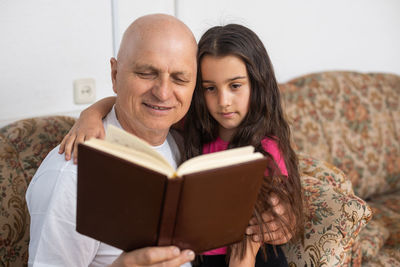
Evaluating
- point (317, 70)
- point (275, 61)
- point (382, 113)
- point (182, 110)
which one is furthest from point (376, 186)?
point (182, 110)

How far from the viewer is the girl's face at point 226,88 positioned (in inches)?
58.4

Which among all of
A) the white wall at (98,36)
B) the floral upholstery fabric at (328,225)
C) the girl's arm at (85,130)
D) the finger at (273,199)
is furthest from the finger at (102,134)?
the floral upholstery fabric at (328,225)

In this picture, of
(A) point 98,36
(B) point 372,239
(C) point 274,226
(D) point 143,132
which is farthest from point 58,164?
(B) point 372,239

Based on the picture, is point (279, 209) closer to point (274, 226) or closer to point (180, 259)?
point (274, 226)

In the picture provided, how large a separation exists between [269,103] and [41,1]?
1.08 m

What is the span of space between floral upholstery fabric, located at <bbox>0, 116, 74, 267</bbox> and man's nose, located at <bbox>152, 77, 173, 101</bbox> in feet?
2.21

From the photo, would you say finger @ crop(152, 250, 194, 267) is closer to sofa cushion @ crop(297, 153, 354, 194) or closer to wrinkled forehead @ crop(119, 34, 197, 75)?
wrinkled forehead @ crop(119, 34, 197, 75)

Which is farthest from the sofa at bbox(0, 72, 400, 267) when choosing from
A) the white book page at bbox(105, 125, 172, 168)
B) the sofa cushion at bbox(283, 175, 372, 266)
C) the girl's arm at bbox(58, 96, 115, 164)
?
the white book page at bbox(105, 125, 172, 168)

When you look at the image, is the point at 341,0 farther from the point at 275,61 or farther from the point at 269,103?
the point at 269,103

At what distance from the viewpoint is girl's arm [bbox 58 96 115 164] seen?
1312 millimetres

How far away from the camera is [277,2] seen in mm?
2715

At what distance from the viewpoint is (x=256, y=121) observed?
1.58 meters

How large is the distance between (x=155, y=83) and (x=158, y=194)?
51cm

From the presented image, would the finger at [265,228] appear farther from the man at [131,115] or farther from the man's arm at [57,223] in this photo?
the man's arm at [57,223]
